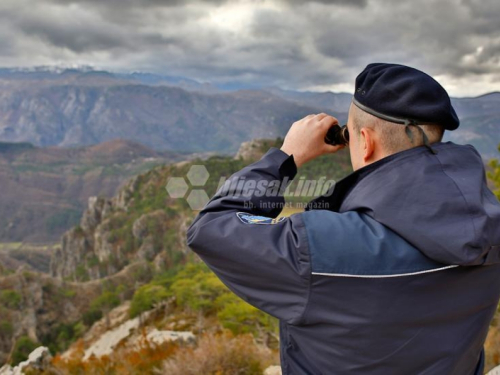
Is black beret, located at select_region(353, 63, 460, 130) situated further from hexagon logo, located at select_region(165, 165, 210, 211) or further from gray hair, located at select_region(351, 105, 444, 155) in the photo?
hexagon logo, located at select_region(165, 165, 210, 211)

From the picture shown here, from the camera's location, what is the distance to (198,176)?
66938 mm

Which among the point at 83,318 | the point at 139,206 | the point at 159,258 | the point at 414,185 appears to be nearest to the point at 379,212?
the point at 414,185

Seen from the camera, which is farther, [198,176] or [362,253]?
[198,176]

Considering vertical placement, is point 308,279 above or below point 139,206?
above

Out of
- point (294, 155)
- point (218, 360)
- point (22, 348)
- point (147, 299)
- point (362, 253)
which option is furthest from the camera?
point (22, 348)

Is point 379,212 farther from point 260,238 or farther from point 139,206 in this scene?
point 139,206

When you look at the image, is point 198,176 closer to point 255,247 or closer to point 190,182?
point 190,182

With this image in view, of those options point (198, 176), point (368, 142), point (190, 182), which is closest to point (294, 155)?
point (368, 142)

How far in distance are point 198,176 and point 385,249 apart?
66304 millimetres

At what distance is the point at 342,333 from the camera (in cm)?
131

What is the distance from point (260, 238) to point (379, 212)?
38cm

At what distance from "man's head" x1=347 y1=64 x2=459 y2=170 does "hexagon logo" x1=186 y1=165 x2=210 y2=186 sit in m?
62.0

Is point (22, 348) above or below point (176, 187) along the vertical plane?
below

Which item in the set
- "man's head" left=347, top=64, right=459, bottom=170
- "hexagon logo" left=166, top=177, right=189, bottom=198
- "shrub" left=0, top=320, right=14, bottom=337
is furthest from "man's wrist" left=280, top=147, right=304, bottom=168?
"hexagon logo" left=166, top=177, right=189, bottom=198
